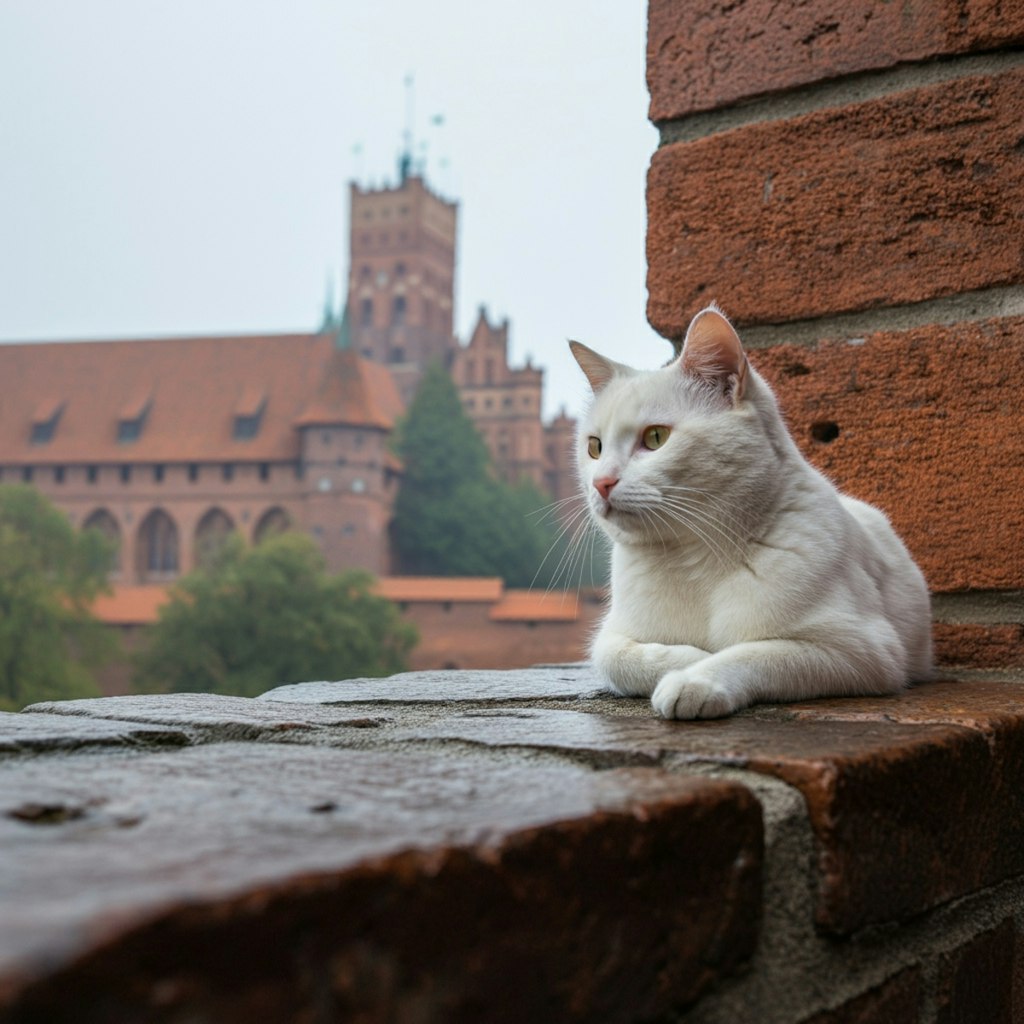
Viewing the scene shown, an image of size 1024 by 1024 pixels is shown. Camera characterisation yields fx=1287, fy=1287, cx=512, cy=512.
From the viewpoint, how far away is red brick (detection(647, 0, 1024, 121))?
196 centimetres

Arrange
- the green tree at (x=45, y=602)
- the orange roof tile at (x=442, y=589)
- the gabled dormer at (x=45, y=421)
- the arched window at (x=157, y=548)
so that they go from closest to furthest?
the green tree at (x=45, y=602) < the orange roof tile at (x=442, y=589) < the arched window at (x=157, y=548) < the gabled dormer at (x=45, y=421)

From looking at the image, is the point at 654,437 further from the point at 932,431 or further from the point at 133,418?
the point at 133,418

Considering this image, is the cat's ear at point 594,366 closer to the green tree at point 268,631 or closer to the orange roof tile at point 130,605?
the green tree at point 268,631

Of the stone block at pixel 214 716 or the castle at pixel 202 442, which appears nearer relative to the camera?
the stone block at pixel 214 716

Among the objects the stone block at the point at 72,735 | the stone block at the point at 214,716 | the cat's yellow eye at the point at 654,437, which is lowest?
the stone block at the point at 214,716

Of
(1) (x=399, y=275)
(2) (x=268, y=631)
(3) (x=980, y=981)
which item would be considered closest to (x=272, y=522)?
(2) (x=268, y=631)

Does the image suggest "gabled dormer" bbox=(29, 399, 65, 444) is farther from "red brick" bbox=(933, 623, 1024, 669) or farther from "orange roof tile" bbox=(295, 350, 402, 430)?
"red brick" bbox=(933, 623, 1024, 669)

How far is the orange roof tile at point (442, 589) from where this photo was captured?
4488 centimetres

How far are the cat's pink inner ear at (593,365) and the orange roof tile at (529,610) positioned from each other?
40.5 metres

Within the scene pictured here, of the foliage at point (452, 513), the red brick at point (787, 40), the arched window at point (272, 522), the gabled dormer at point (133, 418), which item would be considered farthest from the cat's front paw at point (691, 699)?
the gabled dormer at point (133, 418)

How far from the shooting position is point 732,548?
6.26 ft

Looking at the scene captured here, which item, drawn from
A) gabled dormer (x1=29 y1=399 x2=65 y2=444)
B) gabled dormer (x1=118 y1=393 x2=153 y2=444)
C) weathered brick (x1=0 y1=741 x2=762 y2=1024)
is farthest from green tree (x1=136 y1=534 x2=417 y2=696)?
weathered brick (x1=0 y1=741 x2=762 y2=1024)

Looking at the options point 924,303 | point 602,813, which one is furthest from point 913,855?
point 924,303

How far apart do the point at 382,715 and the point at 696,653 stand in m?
0.51
